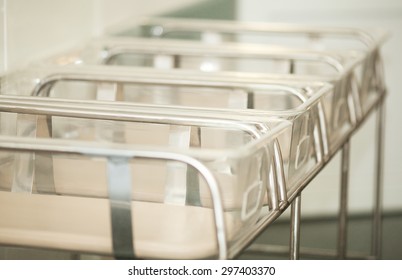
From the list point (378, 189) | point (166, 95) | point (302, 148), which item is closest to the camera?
point (302, 148)

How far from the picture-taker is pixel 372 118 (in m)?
3.54

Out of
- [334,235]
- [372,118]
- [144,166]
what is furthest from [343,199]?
[144,166]

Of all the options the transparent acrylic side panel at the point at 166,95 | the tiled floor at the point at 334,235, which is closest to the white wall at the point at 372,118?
the tiled floor at the point at 334,235

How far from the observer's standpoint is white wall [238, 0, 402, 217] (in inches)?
130

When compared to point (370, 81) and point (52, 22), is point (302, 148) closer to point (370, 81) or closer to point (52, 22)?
point (370, 81)

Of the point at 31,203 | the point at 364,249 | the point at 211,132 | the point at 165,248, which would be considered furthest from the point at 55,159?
the point at 364,249

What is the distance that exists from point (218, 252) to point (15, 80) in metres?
0.85

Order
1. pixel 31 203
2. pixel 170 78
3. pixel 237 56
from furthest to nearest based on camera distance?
pixel 237 56 → pixel 170 78 → pixel 31 203

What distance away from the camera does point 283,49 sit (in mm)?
2289

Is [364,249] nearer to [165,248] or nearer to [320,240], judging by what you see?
[320,240]

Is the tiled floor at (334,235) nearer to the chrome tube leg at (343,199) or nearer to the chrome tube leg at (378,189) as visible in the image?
the chrome tube leg at (378,189)

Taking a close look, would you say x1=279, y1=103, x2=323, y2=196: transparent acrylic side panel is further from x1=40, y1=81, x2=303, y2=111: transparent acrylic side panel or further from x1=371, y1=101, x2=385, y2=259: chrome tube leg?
x1=371, y1=101, x2=385, y2=259: chrome tube leg

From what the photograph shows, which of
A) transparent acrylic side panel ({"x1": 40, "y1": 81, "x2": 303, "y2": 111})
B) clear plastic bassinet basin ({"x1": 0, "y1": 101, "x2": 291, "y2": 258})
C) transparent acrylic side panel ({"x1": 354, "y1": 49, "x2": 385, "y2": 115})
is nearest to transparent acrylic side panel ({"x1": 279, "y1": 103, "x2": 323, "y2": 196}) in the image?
clear plastic bassinet basin ({"x1": 0, "y1": 101, "x2": 291, "y2": 258})

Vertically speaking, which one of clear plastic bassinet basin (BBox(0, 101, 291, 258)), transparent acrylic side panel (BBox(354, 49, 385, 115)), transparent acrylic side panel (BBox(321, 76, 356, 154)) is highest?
transparent acrylic side panel (BBox(354, 49, 385, 115))
